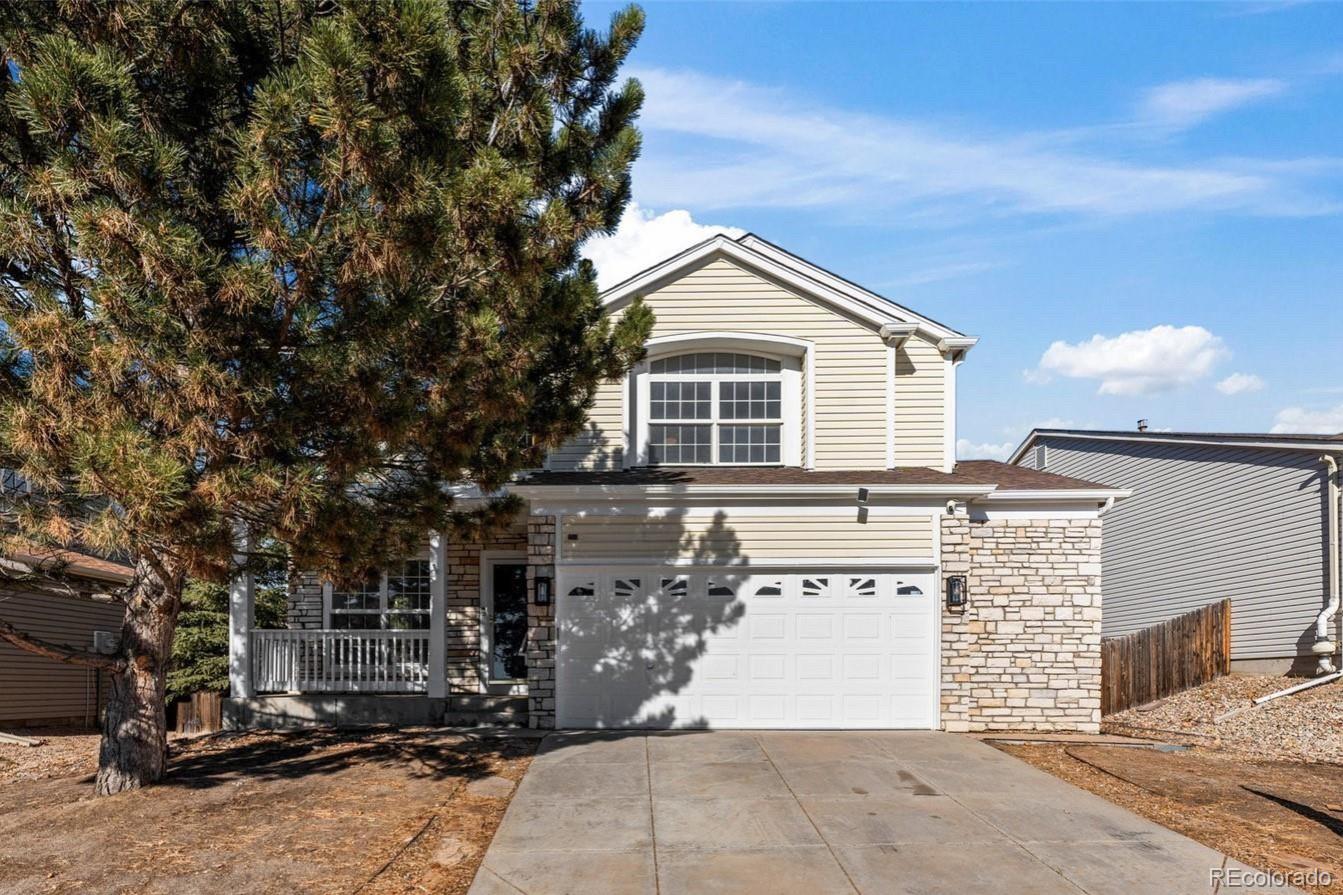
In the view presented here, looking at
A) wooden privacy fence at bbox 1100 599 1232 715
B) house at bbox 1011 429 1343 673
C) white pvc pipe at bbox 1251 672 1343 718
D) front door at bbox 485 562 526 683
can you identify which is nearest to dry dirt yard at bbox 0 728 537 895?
front door at bbox 485 562 526 683

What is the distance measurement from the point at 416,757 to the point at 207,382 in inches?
214

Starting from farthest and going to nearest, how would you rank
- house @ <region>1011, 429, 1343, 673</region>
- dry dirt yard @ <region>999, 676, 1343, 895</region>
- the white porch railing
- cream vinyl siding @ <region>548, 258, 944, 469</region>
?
house @ <region>1011, 429, 1343, 673</region> < cream vinyl siding @ <region>548, 258, 944, 469</region> < the white porch railing < dry dirt yard @ <region>999, 676, 1343, 895</region>

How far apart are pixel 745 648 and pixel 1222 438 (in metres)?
10.4

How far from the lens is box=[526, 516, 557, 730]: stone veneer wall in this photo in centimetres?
1221

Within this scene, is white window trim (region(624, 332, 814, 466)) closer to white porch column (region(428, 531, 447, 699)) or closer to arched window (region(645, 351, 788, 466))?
arched window (region(645, 351, 788, 466))

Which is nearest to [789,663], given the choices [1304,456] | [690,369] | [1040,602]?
[1040,602]

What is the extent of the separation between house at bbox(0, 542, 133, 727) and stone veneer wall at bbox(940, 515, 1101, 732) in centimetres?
1132

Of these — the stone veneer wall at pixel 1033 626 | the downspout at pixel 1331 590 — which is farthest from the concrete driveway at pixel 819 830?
the downspout at pixel 1331 590

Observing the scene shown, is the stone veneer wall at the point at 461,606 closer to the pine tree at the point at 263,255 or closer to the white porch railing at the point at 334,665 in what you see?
the white porch railing at the point at 334,665

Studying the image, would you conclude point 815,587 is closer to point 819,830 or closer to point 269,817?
point 819,830

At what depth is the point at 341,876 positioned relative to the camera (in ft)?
22.0

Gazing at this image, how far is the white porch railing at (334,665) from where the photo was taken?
13078 mm

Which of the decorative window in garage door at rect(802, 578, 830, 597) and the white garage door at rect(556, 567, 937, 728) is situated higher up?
the decorative window in garage door at rect(802, 578, 830, 597)

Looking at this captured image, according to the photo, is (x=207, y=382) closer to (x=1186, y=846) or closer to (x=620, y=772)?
(x=620, y=772)
